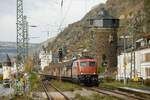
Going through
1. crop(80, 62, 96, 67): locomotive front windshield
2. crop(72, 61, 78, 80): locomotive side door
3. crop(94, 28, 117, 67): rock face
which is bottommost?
crop(72, 61, 78, 80): locomotive side door

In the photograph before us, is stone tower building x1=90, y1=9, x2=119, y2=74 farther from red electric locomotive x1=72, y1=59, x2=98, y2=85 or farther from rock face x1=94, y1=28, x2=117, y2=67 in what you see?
red electric locomotive x1=72, y1=59, x2=98, y2=85

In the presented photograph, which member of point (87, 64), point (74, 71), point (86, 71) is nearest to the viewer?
point (86, 71)

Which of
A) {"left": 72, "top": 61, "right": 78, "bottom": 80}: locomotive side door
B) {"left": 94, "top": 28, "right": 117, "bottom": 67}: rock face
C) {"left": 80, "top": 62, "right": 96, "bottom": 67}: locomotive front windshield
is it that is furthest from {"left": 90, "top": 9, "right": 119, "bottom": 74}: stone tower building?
{"left": 80, "top": 62, "right": 96, "bottom": 67}: locomotive front windshield

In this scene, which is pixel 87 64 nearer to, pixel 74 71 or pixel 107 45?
pixel 74 71

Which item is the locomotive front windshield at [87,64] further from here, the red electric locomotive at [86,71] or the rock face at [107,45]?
the rock face at [107,45]

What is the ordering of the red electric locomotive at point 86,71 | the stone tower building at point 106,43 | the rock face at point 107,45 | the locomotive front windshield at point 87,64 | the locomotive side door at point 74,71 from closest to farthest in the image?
the red electric locomotive at point 86,71 → the locomotive front windshield at point 87,64 → the locomotive side door at point 74,71 → the stone tower building at point 106,43 → the rock face at point 107,45

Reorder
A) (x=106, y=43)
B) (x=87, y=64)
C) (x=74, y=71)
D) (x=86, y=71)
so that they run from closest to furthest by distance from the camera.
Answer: (x=86, y=71), (x=87, y=64), (x=74, y=71), (x=106, y=43)

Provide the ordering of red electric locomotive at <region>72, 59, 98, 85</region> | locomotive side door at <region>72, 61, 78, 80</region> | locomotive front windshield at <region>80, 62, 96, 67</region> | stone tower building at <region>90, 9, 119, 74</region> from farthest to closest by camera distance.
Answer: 1. stone tower building at <region>90, 9, 119, 74</region>
2. locomotive side door at <region>72, 61, 78, 80</region>
3. locomotive front windshield at <region>80, 62, 96, 67</region>
4. red electric locomotive at <region>72, 59, 98, 85</region>

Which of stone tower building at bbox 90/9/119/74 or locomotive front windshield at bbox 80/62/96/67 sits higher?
stone tower building at bbox 90/9/119/74

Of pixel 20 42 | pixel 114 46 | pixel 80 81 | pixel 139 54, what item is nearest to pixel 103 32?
pixel 114 46

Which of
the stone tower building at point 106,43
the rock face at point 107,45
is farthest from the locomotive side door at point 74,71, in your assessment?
the rock face at point 107,45

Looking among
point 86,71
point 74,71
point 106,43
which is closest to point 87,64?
point 86,71

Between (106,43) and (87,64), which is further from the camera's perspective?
(106,43)

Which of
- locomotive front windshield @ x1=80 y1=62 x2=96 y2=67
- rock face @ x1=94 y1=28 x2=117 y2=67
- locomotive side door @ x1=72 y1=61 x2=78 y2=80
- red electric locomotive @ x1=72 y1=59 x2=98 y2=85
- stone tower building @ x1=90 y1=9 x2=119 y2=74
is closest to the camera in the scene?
red electric locomotive @ x1=72 y1=59 x2=98 y2=85
